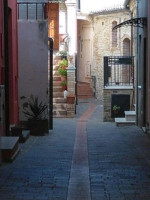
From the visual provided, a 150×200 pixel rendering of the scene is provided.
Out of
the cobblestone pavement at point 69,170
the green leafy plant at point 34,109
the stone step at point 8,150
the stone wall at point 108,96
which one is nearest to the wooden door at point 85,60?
the stone wall at point 108,96

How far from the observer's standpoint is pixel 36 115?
1448 centimetres

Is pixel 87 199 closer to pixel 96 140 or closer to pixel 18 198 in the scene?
pixel 18 198

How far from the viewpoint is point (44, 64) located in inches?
605

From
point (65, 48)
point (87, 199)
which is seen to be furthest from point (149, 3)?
point (65, 48)

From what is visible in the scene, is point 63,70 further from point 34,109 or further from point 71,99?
point 34,109

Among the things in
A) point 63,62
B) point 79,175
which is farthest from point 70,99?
point 79,175

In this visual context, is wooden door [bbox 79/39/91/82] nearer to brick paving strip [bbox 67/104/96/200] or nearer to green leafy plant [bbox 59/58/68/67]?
green leafy plant [bbox 59/58/68/67]

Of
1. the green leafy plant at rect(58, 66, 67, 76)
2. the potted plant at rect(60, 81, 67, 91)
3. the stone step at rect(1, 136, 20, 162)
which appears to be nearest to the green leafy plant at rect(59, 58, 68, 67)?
the green leafy plant at rect(58, 66, 67, 76)

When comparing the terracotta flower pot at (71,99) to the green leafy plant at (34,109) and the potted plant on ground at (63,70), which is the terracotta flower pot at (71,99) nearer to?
the potted plant on ground at (63,70)

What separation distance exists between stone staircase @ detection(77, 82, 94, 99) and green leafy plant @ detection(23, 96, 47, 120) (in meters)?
19.0

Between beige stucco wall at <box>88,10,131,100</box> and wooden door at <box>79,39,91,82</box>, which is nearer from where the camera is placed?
beige stucco wall at <box>88,10,131,100</box>

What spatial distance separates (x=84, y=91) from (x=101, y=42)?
398cm

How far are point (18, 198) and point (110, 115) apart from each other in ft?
49.3

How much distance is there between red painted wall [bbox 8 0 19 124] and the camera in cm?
1361
